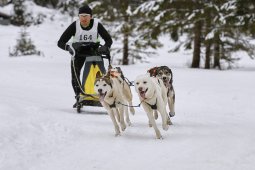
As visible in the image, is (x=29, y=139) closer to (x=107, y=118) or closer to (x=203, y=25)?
(x=107, y=118)

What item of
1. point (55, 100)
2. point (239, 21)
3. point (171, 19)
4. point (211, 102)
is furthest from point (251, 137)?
point (171, 19)

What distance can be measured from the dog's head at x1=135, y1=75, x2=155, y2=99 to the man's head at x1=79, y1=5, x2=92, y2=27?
7.48 ft

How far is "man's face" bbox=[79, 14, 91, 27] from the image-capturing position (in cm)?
771

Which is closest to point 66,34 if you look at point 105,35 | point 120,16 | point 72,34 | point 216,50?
point 72,34

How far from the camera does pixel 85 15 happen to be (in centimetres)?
769

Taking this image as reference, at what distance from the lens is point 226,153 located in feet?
16.9

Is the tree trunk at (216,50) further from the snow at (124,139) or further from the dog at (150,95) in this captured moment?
the dog at (150,95)

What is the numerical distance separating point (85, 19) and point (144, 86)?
2.48m

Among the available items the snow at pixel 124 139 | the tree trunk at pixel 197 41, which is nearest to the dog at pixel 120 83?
the snow at pixel 124 139

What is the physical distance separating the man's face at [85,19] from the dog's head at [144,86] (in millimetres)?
2329

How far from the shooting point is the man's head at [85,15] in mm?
7609

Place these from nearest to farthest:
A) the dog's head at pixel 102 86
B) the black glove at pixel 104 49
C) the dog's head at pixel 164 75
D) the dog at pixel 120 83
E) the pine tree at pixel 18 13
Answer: the dog's head at pixel 102 86
the dog at pixel 120 83
the dog's head at pixel 164 75
the black glove at pixel 104 49
the pine tree at pixel 18 13

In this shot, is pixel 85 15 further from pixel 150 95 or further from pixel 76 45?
pixel 150 95

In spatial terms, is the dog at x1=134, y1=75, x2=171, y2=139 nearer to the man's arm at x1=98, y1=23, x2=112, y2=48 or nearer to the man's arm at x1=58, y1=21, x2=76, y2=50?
the man's arm at x1=98, y1=23, x2=112, y2=48
